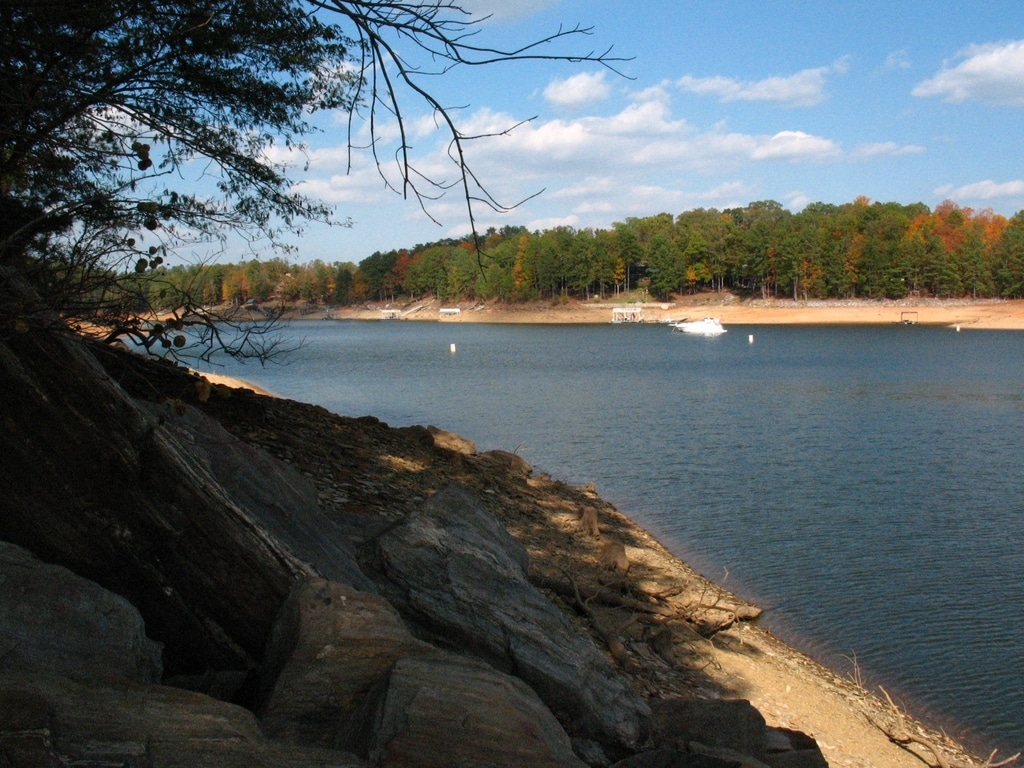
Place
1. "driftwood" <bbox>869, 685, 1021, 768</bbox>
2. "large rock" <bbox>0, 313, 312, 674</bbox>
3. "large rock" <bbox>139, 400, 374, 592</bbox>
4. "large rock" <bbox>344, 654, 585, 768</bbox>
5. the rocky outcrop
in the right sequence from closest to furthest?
the rocky outcrop → "large rock" <bbox>344, 654, 585, 768</bbox> → "large rock" <bbox>0, 313, 312, 674</bbox> → "large rock" <bbox>139, 400, 374, 592</bbox> → "driftwood" <bbox>869, 685, 1021, 768</bbox>

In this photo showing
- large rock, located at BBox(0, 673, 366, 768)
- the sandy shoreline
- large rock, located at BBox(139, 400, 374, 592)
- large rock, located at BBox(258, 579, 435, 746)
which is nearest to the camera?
large rock, located at BBox(0, 673, 366, 768)

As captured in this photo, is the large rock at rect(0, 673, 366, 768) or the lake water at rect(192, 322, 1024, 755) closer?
the large rock at rect(0, 673, 366, 768)

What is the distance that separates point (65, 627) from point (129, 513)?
74 centimetres

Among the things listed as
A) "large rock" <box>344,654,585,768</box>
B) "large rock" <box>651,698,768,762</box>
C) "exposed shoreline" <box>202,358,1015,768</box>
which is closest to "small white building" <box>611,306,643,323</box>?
"exposed shoreline" <box>202,358,1015,768</box>

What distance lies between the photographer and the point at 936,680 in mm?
10125

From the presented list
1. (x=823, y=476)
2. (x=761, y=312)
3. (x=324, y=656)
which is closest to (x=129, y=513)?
(x=324, y=656)

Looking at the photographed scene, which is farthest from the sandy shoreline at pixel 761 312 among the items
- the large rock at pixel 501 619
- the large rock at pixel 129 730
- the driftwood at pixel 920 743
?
the large rock at pixel 129 730

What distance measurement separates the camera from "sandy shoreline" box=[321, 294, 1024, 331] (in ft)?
339

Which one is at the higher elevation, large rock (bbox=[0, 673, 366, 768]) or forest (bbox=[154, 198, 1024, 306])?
forest (bbox=[154, 198, 1024, 306])

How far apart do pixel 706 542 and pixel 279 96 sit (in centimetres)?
935

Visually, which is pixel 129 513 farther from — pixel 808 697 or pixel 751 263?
pixel 751 263

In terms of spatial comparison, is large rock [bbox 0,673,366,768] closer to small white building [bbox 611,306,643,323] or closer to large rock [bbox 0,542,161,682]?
large rock [bbox 0,542,161,682]

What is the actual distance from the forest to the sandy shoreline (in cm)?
240

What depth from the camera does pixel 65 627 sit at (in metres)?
3.84
